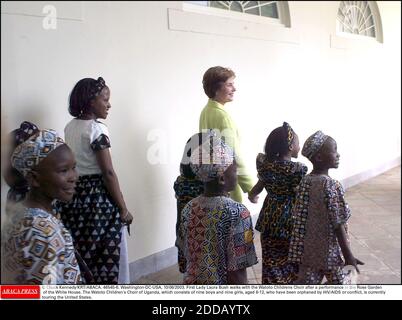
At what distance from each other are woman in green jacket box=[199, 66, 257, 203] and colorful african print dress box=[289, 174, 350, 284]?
24 cm

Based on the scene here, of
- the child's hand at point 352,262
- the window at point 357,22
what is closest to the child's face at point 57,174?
the child's hand at point 352,262

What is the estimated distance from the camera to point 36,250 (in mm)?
720

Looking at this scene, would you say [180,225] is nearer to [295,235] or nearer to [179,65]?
[295,235]

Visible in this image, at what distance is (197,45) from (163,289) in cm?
76

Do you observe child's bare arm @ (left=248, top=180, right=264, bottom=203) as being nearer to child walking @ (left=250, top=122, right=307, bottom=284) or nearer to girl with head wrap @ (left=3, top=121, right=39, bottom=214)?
child walking @ (left=250, top=122, right=307, bottom=284)

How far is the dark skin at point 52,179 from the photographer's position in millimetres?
721

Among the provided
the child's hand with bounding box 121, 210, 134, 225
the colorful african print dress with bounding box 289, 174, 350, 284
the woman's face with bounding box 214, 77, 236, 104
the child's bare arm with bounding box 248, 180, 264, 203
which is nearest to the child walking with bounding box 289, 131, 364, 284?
the colorful african print dress with bounding box 289, 174, 350, 284

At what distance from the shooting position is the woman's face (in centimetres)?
85

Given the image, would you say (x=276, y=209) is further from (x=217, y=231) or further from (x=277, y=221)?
(x=217, y=231)

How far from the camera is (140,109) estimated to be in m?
1.21

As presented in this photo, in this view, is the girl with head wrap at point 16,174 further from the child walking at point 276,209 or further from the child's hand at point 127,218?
the child walking at point 276,209

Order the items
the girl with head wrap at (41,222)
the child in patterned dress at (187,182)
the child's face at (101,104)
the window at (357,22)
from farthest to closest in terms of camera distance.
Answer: the window at (357,22) → the child in patterned dress at (187,182) → the child's face at (101,104) → the girl with head wrap at (41,222)

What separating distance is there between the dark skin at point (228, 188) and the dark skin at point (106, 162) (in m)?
0.22

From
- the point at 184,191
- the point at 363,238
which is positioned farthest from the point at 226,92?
the point at 363,238
